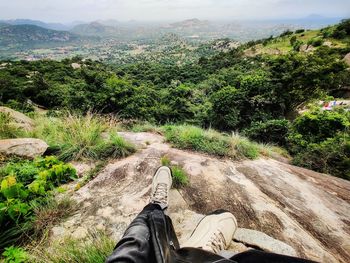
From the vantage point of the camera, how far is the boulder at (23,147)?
3.35 m

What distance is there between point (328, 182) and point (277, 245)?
7.92 ft

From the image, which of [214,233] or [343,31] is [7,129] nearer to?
[214,233]

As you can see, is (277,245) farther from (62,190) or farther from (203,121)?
(203,121)

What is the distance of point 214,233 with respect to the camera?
198cm

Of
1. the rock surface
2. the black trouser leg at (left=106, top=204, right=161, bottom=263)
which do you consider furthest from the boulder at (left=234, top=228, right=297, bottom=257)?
the black trouser leg at (left=106, top=204, right=161, bottom=263)

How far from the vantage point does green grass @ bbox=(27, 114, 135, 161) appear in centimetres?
379

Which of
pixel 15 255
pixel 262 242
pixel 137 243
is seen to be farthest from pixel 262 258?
pixel 15 255

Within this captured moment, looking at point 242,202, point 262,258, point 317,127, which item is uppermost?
point 262,258

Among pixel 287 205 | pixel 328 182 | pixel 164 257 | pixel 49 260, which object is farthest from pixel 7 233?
A: pixel 328 182

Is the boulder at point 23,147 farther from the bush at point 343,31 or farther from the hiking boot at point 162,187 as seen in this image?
the bush at point 343,31

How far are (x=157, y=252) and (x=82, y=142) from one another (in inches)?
124

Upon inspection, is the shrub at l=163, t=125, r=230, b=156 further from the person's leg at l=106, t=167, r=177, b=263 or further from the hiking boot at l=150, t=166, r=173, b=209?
the person's leg at l=106, t=167, r=177, b=263

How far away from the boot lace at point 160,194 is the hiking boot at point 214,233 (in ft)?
1.85

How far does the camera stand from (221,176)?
11.4 feet
